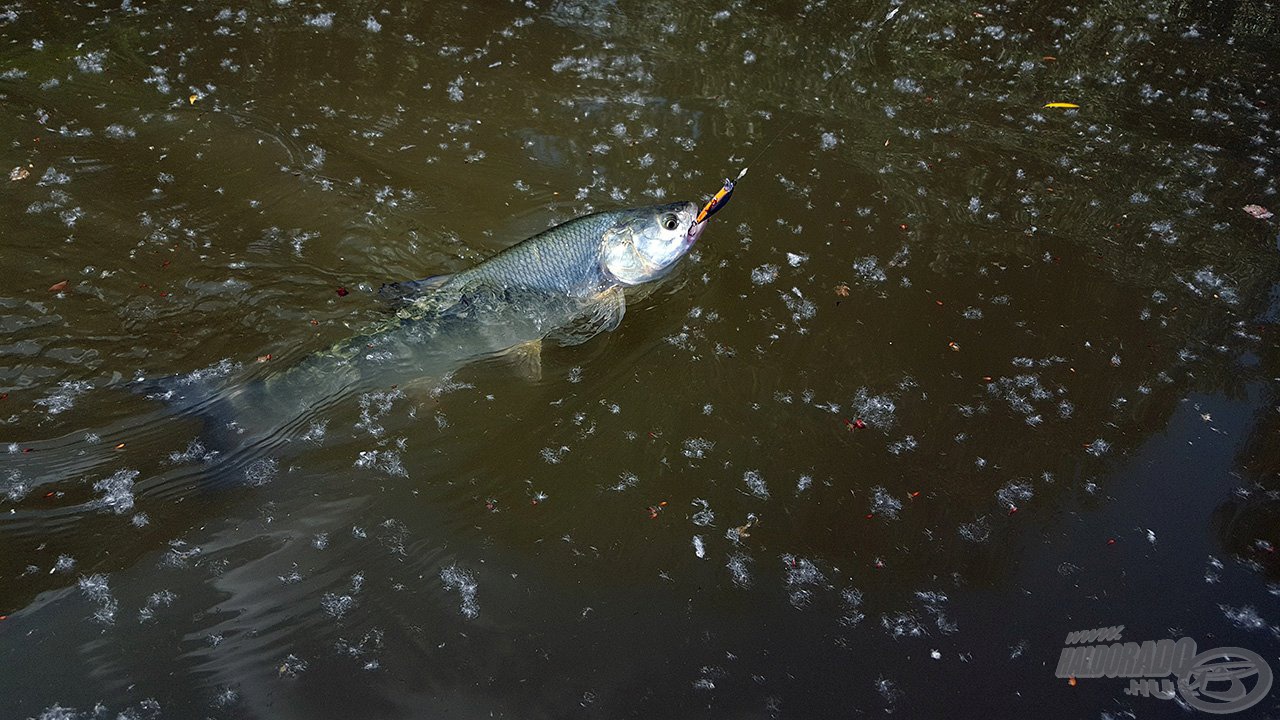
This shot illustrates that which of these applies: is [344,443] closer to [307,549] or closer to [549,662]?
[307,549]

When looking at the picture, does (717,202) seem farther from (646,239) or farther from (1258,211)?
(1258,211)

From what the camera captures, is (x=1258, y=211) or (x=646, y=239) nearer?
(x=646, y=239)

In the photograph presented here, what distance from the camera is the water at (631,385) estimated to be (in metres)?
3.00

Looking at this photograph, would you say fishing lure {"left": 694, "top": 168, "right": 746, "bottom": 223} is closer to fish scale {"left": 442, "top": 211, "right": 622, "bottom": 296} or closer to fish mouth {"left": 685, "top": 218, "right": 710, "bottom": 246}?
fish mouth {"left": 685, "top": 218, "right": 710, "bottom": 246}

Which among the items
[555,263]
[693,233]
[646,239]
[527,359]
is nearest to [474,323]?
[527,359]

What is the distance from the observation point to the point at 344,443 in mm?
3572

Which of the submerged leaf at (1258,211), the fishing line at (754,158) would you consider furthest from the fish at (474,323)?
the submerged leaf at (1258,211)

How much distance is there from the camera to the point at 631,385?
3.91 m

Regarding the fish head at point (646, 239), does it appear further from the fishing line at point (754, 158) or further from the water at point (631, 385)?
the water at point (631, 385)

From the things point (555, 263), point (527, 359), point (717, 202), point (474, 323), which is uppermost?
point (717, 202)

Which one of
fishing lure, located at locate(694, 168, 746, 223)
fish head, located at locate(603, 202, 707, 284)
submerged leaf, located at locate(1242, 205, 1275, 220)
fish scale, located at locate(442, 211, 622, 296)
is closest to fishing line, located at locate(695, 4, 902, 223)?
fishing lure, located at locate(694, 168, 746, 223)

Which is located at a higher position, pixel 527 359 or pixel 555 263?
pixel 555 263

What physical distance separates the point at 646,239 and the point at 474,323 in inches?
37.7

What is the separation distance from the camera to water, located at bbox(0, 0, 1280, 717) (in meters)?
3.00
